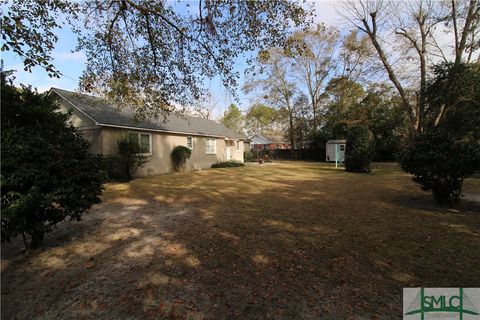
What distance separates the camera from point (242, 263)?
3500mm

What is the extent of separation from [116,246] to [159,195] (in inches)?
174

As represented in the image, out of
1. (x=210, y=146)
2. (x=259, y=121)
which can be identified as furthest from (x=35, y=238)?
(x=259, y=121)

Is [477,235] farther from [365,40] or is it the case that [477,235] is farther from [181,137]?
[365,40]

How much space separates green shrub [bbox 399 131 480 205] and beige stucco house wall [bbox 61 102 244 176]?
30.7 feet

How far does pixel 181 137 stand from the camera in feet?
55.6

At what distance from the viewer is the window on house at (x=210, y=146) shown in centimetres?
1991

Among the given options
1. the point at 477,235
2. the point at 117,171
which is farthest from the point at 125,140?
the point at 477,235

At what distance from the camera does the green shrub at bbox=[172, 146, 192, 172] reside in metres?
16.1

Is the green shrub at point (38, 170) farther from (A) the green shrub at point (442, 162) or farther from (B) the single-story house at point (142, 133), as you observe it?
(A) the green shrub at point (442, 162)

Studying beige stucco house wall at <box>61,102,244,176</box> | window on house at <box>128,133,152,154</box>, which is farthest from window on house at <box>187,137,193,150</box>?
window on house at <box>128,133,152,154</box>

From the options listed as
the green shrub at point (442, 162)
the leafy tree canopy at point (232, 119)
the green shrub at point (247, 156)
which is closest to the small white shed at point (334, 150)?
the green shrub at point (247, 156)

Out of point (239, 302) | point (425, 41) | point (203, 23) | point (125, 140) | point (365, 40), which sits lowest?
point (239, 302)

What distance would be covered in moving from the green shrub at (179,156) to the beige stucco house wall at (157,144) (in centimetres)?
31

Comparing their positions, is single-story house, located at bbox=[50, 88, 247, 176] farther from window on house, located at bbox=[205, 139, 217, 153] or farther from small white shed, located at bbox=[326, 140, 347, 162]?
small white shed, located at bbox=[326, 140, 347, 162]
